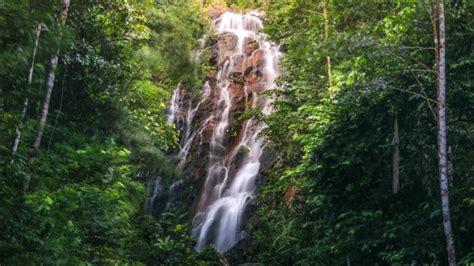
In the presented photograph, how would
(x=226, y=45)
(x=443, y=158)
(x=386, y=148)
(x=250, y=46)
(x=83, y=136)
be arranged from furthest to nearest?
(x=226, y=45)
(x=250, y=46)
(x=386, y=148)
(x=83, y=136)
(x=443, y=158)

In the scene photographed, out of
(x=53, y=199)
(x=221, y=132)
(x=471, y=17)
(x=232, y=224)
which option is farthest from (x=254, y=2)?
(x=53, y=199)

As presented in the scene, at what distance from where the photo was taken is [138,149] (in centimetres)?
1342

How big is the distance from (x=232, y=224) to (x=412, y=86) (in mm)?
12017

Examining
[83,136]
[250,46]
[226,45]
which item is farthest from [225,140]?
[83,136]

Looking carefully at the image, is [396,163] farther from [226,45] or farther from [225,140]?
[226,45]

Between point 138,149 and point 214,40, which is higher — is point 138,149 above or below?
below

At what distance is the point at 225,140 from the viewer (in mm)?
24016

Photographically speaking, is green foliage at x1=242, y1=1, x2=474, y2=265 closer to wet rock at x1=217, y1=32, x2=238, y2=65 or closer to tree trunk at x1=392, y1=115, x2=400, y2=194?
tree trunk at x1=392, y1=115, x2=400, y2=194

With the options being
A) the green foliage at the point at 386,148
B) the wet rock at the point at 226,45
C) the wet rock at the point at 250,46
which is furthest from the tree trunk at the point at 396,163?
the wet rock at the point at 226,45

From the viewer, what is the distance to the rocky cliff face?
1955cm

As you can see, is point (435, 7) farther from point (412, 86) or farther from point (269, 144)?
point (269, 144)

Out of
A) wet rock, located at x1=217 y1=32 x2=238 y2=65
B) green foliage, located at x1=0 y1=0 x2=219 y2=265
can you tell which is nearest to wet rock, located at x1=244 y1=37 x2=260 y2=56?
wet rock, located at x1=217 y1=32 x2=238 y2=65

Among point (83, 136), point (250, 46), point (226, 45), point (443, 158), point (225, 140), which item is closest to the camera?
point (443, 158)

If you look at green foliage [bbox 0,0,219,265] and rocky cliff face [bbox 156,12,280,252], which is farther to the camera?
rocky cliff face [bbox 156,12,280,252]
